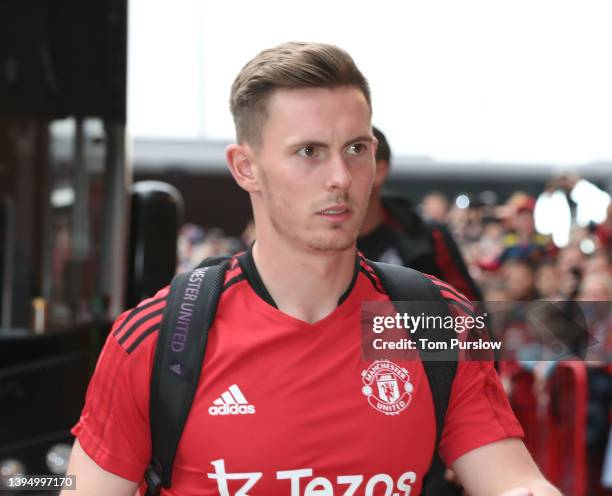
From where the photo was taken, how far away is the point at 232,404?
6.11ft

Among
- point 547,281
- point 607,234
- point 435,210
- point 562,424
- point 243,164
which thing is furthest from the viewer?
point 607,234

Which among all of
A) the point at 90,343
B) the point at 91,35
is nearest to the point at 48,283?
the point at 90,343

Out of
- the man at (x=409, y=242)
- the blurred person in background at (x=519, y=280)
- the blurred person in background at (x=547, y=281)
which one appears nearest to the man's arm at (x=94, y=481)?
the man at (x=409, y=242)

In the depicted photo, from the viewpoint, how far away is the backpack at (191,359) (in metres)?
1.83

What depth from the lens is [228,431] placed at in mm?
1860

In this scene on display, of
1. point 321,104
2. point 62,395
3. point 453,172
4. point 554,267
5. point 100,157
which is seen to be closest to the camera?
point 321,104

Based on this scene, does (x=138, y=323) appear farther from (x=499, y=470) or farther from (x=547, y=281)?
(x=547, y=281)

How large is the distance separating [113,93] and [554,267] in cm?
397

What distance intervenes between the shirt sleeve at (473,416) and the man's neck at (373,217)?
1148mm

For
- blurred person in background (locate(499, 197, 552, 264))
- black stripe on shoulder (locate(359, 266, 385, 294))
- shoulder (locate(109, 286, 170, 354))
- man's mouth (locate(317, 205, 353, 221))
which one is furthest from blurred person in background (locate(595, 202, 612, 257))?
shoulder (locate(109, 286, 170, 354))

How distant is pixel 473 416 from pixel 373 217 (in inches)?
50.0

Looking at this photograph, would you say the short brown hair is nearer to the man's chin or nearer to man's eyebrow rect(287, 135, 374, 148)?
man's eyebrow rect(287, 135, 374, 148)

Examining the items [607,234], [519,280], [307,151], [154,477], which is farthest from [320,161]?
[607,234]

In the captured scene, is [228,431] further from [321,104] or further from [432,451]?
[321,104]
